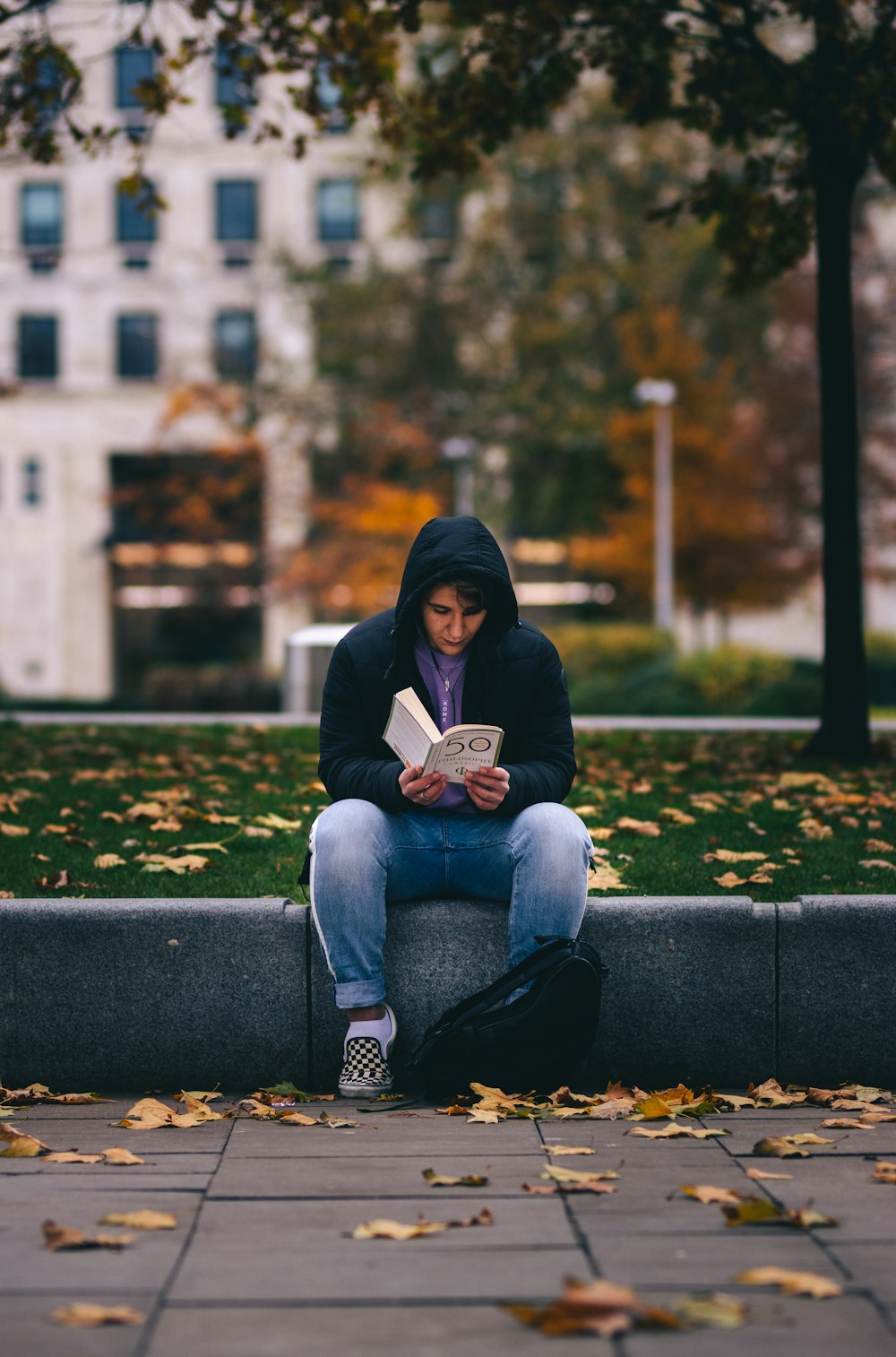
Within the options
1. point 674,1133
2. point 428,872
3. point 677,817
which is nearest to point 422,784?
point 428,872

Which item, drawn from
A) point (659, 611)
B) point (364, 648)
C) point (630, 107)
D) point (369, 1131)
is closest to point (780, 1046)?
point (369, 1131)

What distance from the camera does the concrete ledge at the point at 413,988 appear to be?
466 centimetres

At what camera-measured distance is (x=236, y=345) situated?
36.9 metres

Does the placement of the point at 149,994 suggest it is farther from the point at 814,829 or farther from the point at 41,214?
the point at 41,214

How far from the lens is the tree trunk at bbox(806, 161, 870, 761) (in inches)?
397

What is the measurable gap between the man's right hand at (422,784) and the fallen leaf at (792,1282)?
72.4 inches

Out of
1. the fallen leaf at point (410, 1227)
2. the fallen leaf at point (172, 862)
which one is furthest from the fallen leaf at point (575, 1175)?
the fallen leaf at point (172, 862)

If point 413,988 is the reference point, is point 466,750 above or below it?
above

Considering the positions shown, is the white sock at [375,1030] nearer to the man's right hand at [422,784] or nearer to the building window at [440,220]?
the man's right hand at [422,784]

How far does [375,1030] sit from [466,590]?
52.1 inches

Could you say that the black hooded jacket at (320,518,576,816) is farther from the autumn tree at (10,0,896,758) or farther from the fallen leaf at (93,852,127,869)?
the autumn tree at (10,0,896,758)

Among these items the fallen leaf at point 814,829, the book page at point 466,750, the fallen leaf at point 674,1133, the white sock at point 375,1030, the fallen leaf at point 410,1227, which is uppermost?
the book page at point 466,750

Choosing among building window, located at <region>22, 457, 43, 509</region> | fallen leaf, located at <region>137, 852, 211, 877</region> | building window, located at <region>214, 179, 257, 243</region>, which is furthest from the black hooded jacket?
building window, located at <region>22, 457, 43, 509</region>

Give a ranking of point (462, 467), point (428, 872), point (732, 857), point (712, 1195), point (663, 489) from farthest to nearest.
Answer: point (462, 467) → point (663, 489) → point (732, 857) → point (428, 872) → point (712, 1195)
